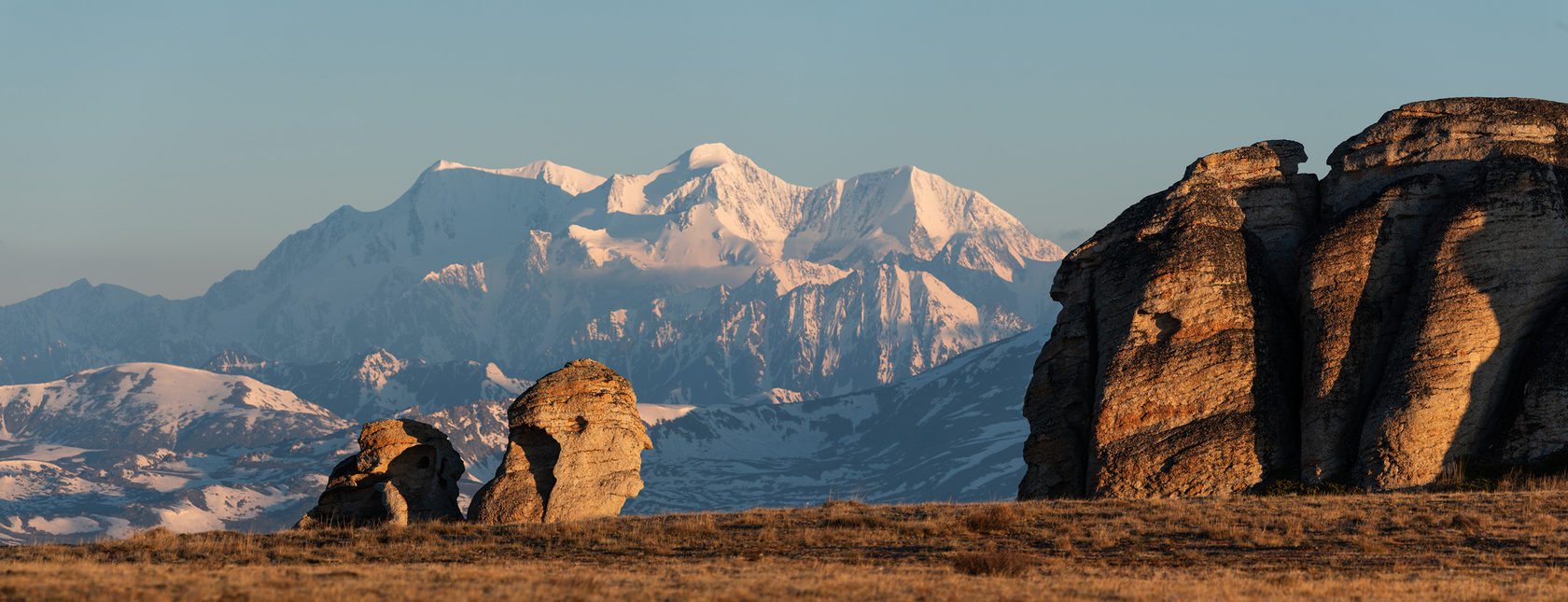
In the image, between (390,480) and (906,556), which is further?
(390,480)

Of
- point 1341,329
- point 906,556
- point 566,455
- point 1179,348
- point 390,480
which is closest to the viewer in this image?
point 906,556

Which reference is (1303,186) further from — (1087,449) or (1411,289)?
(1087,449)

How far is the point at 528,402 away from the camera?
6184 centimetres

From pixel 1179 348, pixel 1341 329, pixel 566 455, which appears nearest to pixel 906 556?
pixel 1179 348

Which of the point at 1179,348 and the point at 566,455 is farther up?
the point at 1179,348

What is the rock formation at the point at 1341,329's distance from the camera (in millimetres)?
52625

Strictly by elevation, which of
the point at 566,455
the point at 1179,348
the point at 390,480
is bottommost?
the point at 390,480

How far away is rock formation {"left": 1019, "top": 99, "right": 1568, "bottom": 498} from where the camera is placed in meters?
52.6

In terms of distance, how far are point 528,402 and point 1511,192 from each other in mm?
37555

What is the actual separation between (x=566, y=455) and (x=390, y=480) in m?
7.67

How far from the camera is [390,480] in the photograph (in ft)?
208

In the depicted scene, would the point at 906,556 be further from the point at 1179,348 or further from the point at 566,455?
the point at 566,455

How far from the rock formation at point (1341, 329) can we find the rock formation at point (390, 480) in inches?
943

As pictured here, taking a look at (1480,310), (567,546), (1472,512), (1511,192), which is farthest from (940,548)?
(1511,192)
